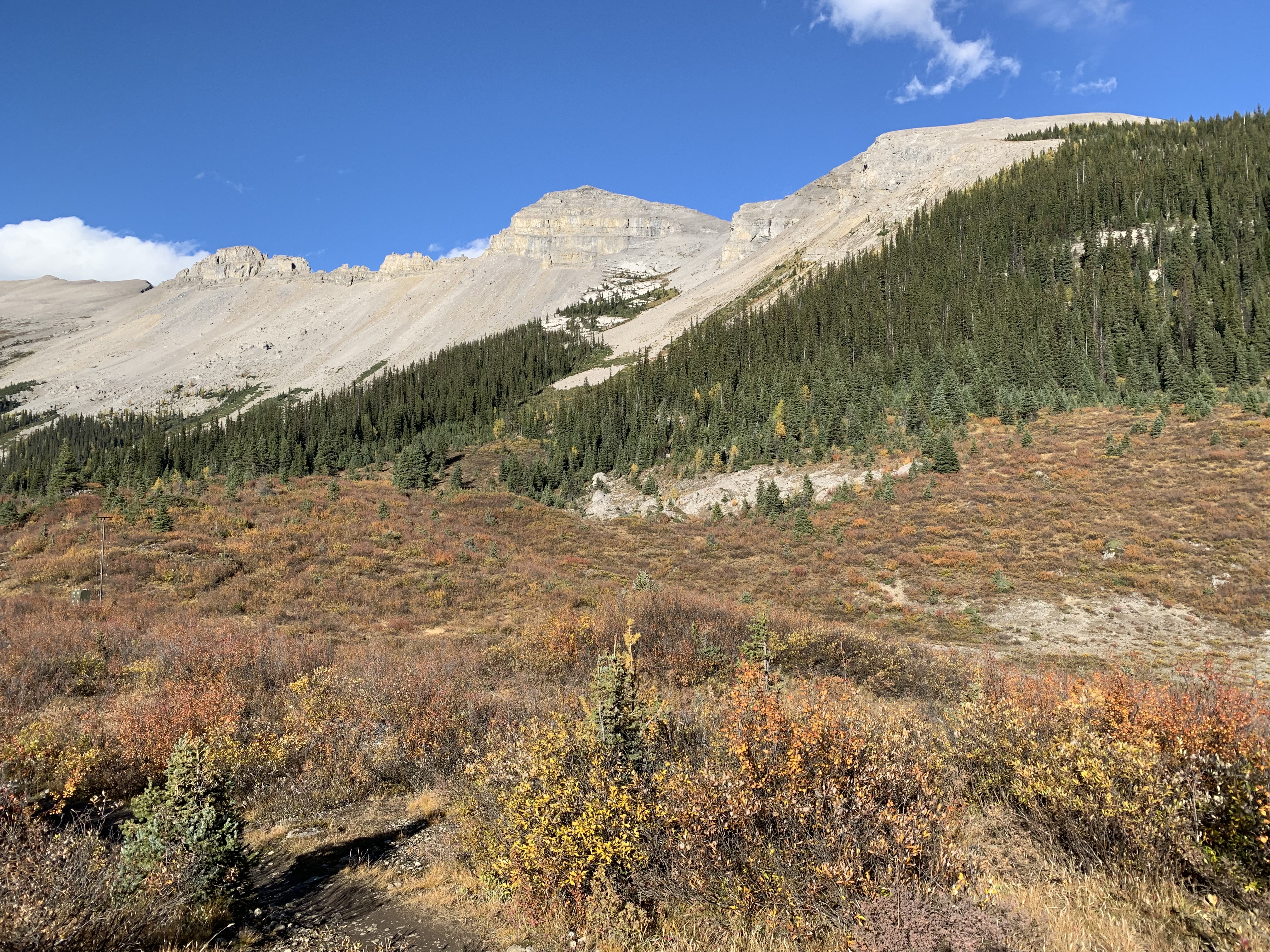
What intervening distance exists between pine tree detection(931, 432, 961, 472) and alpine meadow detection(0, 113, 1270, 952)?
888 mm

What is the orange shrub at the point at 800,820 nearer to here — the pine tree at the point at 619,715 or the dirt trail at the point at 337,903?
the pine tree at the point at 619,715

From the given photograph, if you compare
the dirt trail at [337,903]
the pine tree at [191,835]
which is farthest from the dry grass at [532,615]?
the pine tree at [191,835]

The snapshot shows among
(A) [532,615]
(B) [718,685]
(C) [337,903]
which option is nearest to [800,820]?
(C) [337,903]

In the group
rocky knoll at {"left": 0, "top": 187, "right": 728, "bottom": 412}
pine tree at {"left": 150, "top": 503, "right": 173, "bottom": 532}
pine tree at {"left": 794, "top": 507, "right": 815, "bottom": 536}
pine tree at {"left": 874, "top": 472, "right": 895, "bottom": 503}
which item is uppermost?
rocky knoll at {"left": 0, "top": 187, "right": 728, "bottom": 412}

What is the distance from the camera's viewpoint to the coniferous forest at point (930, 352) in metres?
52.8

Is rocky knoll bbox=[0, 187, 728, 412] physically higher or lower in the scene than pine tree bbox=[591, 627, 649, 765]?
higher

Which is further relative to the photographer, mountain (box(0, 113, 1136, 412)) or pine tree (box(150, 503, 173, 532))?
mountain (box(0, 113, 1136, 412))

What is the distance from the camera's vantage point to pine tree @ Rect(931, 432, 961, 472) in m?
39.5

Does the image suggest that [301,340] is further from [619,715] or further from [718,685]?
[619,715]

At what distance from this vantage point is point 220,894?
16.8 feet

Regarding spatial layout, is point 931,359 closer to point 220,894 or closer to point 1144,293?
point 1144,293

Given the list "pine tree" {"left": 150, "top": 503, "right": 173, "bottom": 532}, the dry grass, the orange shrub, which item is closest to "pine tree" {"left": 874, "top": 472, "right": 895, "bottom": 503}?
the dry grass

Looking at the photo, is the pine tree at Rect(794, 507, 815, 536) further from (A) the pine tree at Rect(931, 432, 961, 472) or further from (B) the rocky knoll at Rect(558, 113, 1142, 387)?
(B) the rocky knoll at Rect(558, 113, 1142, 387)

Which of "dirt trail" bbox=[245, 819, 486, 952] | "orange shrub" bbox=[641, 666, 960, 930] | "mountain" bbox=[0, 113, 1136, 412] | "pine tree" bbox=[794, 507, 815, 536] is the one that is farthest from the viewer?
"mountain" bbox=[0, 113, 1136, 412]
